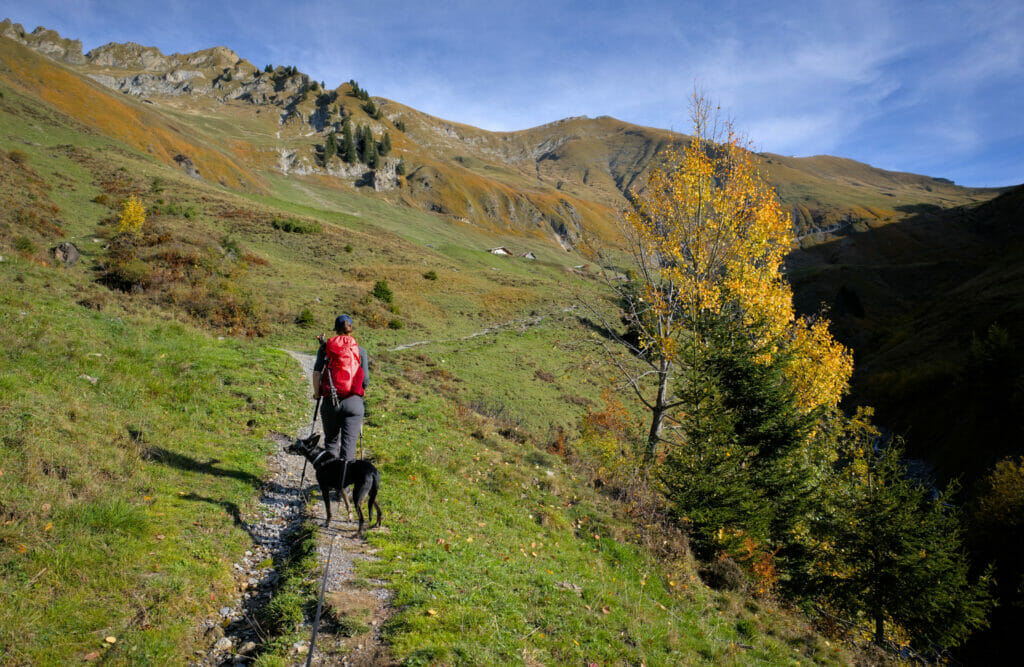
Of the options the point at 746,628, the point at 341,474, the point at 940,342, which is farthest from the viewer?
the point at 940,342

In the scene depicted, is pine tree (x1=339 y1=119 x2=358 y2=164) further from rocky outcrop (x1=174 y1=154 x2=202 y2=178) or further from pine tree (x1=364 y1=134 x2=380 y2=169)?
rocky outcrop (x1=174 y1=154 x2=202 y2=178)

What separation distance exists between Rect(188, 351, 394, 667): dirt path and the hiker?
1.52 metres

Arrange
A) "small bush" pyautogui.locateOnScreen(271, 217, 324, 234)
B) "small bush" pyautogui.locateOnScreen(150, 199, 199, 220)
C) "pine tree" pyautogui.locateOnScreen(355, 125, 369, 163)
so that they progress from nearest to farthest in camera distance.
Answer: "small bush" pyautogui.locateOnScreen(150, 199, 199, 220)
"small bush" pyautogui.locateOnScreen(271, 217, 324, 234)
"pine tree" pyautogui.locateOnScreen(355, 125, 369, 163)

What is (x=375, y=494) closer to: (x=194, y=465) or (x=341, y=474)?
(x=341, y=474)

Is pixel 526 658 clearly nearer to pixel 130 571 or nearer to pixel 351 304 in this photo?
pixel 130 571

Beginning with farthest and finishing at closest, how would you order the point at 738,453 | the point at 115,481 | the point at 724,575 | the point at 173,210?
the point at 173,210 < the point at 738,453 < the point at 724,575 < the point at 115,481

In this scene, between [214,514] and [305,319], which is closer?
[214,514]

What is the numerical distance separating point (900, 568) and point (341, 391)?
53.2 ft

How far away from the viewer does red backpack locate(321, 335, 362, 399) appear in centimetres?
781

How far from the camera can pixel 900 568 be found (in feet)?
41.3

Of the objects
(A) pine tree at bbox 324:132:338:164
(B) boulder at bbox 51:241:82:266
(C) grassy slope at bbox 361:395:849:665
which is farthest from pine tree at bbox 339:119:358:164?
(C) grassy slope at bbox 361:395:849:665

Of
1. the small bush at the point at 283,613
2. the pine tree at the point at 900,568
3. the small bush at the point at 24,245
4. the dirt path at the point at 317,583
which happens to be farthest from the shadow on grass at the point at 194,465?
the small bush at the point at 24,245

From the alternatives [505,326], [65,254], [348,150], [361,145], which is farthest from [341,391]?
[361,145]

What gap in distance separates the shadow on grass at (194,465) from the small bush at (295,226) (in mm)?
48911
